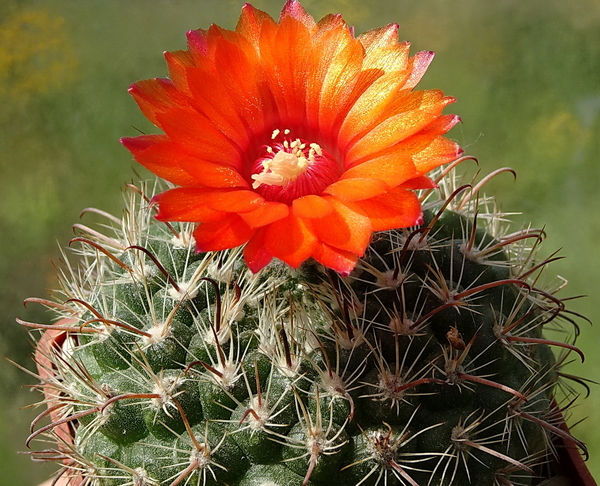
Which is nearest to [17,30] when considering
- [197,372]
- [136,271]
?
[136,271]

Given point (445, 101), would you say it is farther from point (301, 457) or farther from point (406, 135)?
point (301, 457)

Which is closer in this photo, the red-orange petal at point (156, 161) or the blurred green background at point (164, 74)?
the red-orange petal at point (156, 161)

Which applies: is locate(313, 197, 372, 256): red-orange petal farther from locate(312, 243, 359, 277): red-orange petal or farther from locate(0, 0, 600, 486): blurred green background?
locate(0, 0, 600, 486): blurred green background

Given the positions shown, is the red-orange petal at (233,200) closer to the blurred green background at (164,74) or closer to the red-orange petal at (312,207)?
the red-orange petal at (312,207)

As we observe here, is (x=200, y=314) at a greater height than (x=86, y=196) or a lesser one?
lesser

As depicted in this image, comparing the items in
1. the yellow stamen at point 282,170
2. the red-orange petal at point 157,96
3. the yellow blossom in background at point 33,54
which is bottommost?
the yellow stamen at point 282,170

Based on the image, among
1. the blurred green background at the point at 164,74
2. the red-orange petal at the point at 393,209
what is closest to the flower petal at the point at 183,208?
the red-orange petal at the point at 393,209

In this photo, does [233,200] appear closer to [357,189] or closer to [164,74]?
[357,189]
